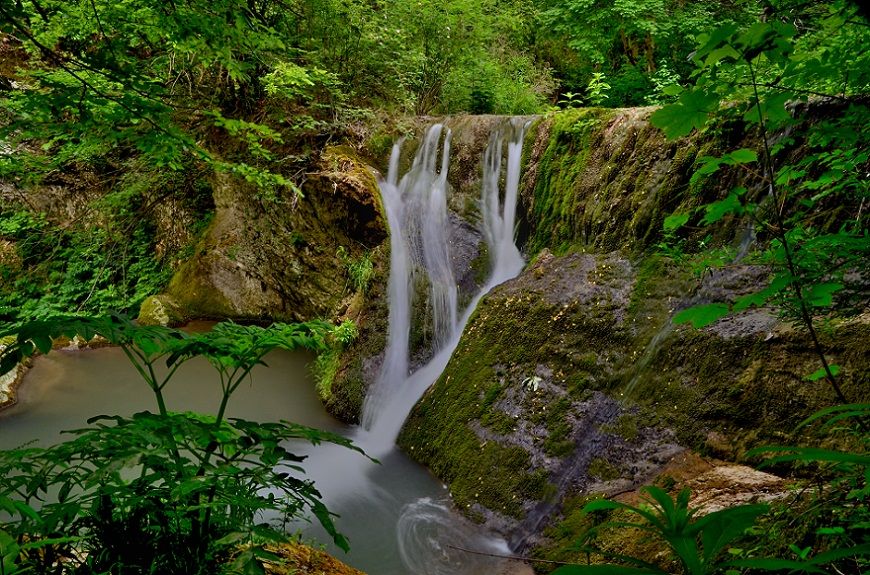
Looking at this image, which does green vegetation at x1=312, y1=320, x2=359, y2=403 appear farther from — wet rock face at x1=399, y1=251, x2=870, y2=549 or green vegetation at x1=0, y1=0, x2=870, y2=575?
wet rock face at x1=399, y1=251, x2=870, y2=549

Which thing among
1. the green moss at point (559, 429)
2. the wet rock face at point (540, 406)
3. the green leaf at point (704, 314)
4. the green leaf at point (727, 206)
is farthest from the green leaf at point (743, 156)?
the green moss at point (559, 429)

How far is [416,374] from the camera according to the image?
5875 millimetres

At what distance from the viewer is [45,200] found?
9039 mm

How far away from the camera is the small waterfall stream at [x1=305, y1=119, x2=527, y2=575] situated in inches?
147

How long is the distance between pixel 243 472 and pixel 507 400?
11.2 feet

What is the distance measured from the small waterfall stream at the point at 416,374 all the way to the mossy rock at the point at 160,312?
3.97 meters

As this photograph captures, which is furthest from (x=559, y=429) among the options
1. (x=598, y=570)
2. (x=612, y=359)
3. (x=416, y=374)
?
(x=598, y=570)

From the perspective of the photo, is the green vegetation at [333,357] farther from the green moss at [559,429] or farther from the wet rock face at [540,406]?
the green moss at [559,429]

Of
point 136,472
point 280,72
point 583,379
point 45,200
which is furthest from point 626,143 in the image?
point 45,200

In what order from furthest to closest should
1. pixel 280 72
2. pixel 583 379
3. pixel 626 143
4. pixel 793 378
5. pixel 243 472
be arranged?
pixel 280 72 → pixel 626 143 → pixel 583 379 → pixel 793 378 → pixel 243 472

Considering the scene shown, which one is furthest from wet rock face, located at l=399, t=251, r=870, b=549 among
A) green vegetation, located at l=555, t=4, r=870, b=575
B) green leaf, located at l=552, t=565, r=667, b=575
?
green leaf, located at l=552, t=565, r=667, b=575

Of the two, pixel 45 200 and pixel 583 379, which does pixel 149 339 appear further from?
pixel 45 200

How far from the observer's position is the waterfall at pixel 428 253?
226 inches

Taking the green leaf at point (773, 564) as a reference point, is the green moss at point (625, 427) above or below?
below
